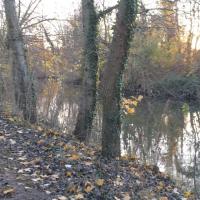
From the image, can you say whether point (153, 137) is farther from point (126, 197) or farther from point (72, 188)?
point (72, 188)

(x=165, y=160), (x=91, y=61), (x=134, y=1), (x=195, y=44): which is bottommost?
(x=165, y=160)

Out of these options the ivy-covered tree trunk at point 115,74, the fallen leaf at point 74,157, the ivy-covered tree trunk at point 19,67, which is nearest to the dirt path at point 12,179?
the fallen leaf at point 74,157

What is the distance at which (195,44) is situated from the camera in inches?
1750

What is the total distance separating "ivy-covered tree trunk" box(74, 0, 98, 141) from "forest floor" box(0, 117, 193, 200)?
1.90 metres

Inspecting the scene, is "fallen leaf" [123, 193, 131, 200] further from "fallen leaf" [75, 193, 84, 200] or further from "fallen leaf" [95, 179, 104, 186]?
"fallen leaf" [75, 193, 84, 200]

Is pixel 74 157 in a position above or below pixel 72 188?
above

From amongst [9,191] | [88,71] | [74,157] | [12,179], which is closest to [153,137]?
[88,71]

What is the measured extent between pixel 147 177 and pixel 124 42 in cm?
303

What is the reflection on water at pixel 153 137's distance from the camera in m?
14.1

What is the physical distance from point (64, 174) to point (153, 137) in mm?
12478

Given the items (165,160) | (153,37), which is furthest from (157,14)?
(153,37)

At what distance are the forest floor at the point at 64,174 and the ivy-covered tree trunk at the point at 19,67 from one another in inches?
120

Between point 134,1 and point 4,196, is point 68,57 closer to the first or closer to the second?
point 134,1

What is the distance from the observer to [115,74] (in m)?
10.0
